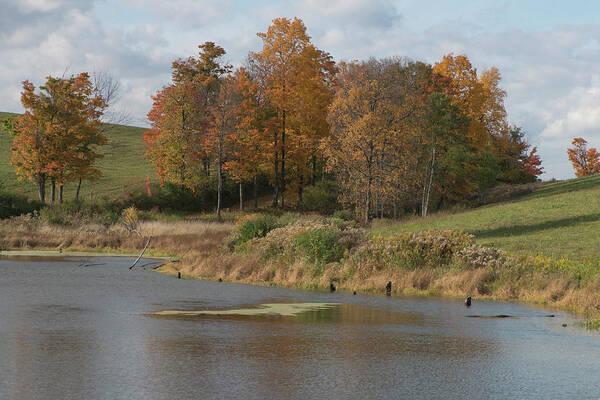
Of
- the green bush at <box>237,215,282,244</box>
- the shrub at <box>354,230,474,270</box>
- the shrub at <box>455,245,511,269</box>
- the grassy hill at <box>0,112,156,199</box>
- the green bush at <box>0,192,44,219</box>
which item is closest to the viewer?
the shrub at <box>455,245,511,269</box>

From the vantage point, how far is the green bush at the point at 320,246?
25.6 meters

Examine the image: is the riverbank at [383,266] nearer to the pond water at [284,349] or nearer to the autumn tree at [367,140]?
the pond water at [284,349]

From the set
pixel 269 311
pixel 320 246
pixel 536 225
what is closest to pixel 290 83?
pixel 536 225

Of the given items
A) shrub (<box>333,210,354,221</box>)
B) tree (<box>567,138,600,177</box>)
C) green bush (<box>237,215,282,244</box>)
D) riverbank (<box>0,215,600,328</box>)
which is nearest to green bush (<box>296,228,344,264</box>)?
riverbank (<box>0,215,600,328</box>)

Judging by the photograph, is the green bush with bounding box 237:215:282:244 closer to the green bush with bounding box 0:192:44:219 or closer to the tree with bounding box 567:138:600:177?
the green bush with bounding box 0:192:44:219

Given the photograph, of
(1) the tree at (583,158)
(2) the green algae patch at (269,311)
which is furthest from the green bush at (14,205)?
(1) the tree at (583,158)

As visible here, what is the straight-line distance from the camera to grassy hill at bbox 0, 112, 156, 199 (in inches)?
2849

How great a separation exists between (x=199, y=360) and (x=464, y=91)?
6501 centimetres

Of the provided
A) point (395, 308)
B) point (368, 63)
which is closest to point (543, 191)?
point (368, 63)

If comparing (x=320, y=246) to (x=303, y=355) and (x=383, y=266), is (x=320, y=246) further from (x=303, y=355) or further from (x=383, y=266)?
(x=303, y=355)

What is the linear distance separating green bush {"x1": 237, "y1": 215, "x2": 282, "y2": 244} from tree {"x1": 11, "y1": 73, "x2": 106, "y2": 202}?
113 feet

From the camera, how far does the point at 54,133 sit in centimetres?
6056

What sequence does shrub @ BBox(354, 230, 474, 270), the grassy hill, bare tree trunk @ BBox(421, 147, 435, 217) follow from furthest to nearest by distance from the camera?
the grassy hill < bare tree trunk @ BBox(421, 147, 435, 217) < shrub @ BBox(354, 230, 474, 270)

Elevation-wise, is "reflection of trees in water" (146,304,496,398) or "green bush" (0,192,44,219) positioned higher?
"green bush" (0,192,44,219)
